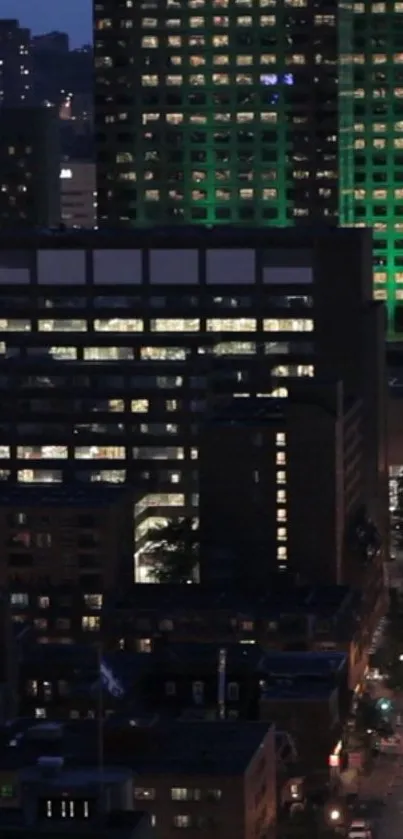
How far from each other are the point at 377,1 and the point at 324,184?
629 centimetres

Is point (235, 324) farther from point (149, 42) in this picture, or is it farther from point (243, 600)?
point (149, 42)

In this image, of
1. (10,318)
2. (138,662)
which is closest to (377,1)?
(10,318)

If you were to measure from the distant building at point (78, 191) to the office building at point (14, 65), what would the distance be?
25.0m

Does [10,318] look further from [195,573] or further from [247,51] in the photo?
[247,51]

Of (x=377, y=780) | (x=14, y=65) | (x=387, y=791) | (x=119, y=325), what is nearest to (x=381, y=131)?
(x=119, y=325)

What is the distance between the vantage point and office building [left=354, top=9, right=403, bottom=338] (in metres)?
98.2

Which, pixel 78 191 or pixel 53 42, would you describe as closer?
pixel 78 191

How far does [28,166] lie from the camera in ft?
349

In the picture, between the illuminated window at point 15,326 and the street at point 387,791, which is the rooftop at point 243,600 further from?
the illuminated window at point 15,326

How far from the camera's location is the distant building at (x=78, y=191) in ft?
414

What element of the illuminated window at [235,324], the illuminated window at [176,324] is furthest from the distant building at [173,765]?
the illuminated window at [235,324]

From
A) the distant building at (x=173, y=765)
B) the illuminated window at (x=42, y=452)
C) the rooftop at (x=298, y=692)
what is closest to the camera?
the distant building at (x=173, y=765)

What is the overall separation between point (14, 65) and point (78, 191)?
3045 centimetres

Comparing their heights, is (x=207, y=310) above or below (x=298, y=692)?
above
